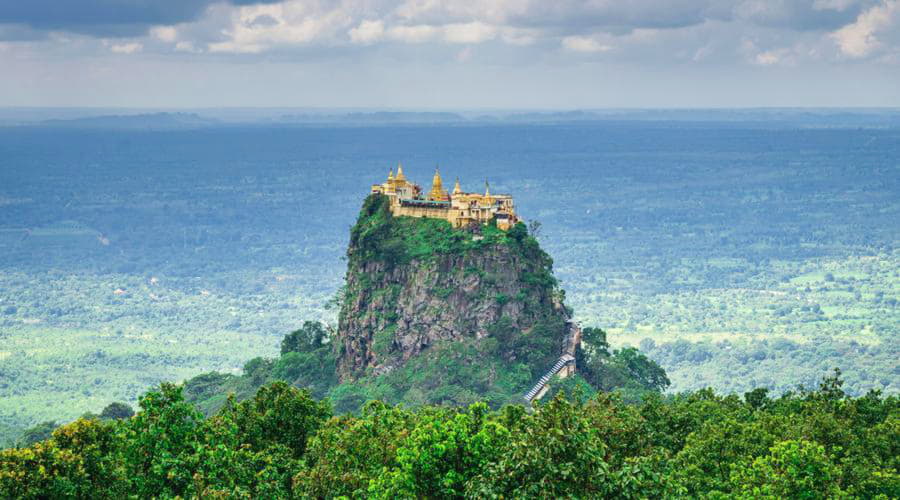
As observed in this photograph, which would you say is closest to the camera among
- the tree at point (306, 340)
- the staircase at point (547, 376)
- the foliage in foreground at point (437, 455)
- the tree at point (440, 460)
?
the foliage in foreground at point (437, 455)

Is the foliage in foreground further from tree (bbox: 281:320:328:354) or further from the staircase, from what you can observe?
tree (bbox: 281:320:328:354)

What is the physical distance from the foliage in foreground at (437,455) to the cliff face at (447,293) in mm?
38129

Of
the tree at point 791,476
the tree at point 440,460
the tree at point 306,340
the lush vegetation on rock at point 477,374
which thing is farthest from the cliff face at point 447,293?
the tree at point 440,460

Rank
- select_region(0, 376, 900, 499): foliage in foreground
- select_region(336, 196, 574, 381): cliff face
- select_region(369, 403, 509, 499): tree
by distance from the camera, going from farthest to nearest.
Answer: select_region(336, 196, 574, 381): cliff face < select_region(369, 403, 509, 499): tree < select_region(0, 376, 900, 499): foliage in foreground

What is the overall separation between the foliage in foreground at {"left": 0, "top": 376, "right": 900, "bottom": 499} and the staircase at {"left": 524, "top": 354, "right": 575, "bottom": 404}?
106ft

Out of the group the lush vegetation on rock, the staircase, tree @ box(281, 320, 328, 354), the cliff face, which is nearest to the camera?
the staircase

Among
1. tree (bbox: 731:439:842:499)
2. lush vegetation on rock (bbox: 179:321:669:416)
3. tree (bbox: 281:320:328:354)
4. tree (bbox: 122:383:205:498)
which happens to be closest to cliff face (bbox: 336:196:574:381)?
lush vegetation on rock (bbox: 179:321:669:416)

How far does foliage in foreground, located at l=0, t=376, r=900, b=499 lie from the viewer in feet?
118

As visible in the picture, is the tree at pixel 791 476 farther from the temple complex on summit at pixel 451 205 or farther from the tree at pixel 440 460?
the temple complex on summit at pixel 451 205

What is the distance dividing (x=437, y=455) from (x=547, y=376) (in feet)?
160

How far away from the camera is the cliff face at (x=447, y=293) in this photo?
90.5m

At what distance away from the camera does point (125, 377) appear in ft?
488

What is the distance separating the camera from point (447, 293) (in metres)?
91.1

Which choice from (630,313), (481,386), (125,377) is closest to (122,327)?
(125,377)
